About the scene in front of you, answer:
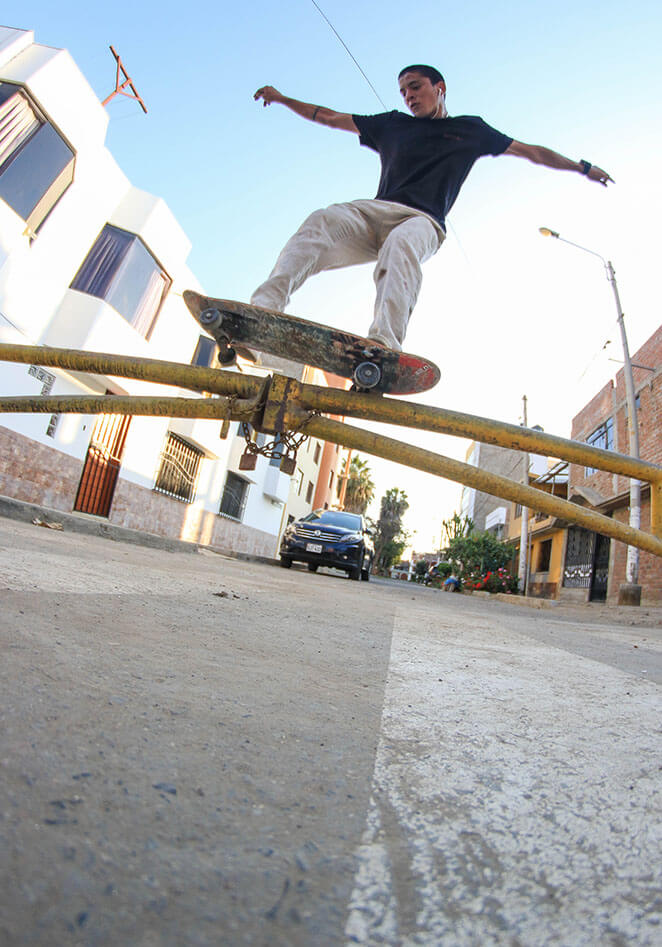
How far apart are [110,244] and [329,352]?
414 inches

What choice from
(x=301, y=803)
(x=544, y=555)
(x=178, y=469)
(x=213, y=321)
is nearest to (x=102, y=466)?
(x=178, y=469)

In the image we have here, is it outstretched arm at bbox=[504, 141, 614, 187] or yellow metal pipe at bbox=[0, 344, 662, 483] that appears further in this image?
outstretched arm at bbox=[504, 141, 614, 187]

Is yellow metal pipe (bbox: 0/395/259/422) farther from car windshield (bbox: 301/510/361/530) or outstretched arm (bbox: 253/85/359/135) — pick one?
car windshield (bbox: 301/510/361/530)

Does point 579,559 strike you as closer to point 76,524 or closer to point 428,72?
point 76,524

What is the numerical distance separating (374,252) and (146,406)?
1750mm

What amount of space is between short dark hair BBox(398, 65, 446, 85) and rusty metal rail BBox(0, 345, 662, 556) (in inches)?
86.4

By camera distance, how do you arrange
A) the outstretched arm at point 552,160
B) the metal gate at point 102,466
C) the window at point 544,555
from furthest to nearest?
the window at point 544,555, the metal gate at point 102,466, the outstretched arm at point 552,160

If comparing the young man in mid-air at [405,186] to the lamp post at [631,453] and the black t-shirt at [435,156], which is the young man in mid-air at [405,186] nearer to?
the black t-shirt at [435,156]

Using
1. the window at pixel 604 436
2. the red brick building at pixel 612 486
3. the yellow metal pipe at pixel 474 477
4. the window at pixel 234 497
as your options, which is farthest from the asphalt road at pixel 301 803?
the window at pixel 604 436

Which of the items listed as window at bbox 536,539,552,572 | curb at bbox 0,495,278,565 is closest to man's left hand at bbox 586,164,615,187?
curb at bbox 0,495,278,565

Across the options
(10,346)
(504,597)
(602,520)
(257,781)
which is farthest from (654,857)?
(504,597)

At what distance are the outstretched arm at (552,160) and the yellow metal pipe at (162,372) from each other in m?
2.27

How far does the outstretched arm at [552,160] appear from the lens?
10.7 ft

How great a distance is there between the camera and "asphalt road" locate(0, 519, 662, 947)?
1.69 feet
